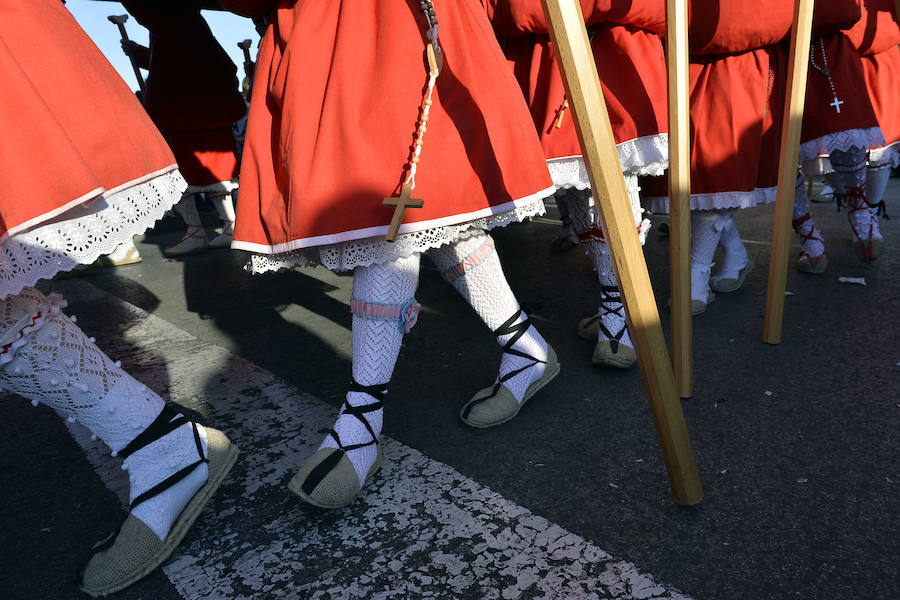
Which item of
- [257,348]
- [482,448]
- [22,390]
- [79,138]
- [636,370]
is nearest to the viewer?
[79,138]

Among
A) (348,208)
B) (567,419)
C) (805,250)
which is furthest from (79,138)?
(805,250)

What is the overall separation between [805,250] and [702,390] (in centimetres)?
140

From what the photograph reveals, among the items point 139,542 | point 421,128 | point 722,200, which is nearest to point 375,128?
point 421,128

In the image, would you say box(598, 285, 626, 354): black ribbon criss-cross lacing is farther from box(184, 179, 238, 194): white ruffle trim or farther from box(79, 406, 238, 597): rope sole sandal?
box(184, 179, 238, 194): white ruffle trim

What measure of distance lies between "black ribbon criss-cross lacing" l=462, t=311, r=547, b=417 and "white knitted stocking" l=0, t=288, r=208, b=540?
2.50ft

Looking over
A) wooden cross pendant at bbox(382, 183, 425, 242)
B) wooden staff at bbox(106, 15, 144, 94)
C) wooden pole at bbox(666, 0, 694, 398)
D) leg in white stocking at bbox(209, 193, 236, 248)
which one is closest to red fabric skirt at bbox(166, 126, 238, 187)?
leg in white stocking at bbox(209, 193, 236, 248)

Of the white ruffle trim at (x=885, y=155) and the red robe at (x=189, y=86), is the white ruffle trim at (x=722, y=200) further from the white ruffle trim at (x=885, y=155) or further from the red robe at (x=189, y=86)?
the red robe at (x=189, y=86)

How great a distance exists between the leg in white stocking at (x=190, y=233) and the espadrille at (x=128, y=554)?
364 centimetres

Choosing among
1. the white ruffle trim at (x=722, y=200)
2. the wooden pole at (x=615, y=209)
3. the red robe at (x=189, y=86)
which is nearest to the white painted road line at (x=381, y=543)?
the wooden pole at (x=615, y=209)

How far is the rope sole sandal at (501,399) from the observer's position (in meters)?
1.74

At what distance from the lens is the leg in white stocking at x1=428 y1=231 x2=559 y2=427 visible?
1.65 m

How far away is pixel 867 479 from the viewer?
135cm

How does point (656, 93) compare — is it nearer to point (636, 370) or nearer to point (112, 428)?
point (636, 370)

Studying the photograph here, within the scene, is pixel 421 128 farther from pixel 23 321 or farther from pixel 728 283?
pixel 728 283
